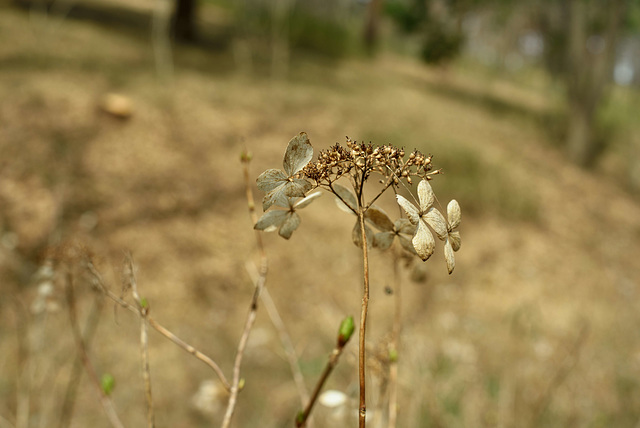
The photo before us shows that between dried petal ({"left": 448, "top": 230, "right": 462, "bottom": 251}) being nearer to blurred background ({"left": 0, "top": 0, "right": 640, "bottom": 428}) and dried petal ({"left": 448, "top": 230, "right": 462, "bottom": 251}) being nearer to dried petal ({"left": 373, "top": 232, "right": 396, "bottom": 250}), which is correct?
dried petal ({"left": 373, "top": 232, "right": 396, "bottom": 250})

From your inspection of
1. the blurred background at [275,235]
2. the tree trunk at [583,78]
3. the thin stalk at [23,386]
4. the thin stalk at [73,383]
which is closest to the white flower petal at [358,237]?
the blurred background at [275,235]

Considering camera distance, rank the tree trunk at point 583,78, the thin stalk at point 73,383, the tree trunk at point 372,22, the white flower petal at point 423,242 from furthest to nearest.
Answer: the tree trunk at point 372,22
the tree trunk at point 583,78
the thin stalk at point 73,383
the white flower petal at point 423,242

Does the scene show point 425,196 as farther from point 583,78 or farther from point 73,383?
point 583,78

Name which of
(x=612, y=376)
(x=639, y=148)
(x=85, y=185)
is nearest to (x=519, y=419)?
(x=612, y=376)

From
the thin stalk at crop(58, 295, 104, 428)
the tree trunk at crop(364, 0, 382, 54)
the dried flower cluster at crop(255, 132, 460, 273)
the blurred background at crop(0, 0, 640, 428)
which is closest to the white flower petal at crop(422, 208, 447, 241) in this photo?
the dried flower cluster at crop(255, 132, 460, 273)

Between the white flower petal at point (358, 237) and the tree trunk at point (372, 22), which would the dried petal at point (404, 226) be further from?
the tree trunk at point (372, 22)
